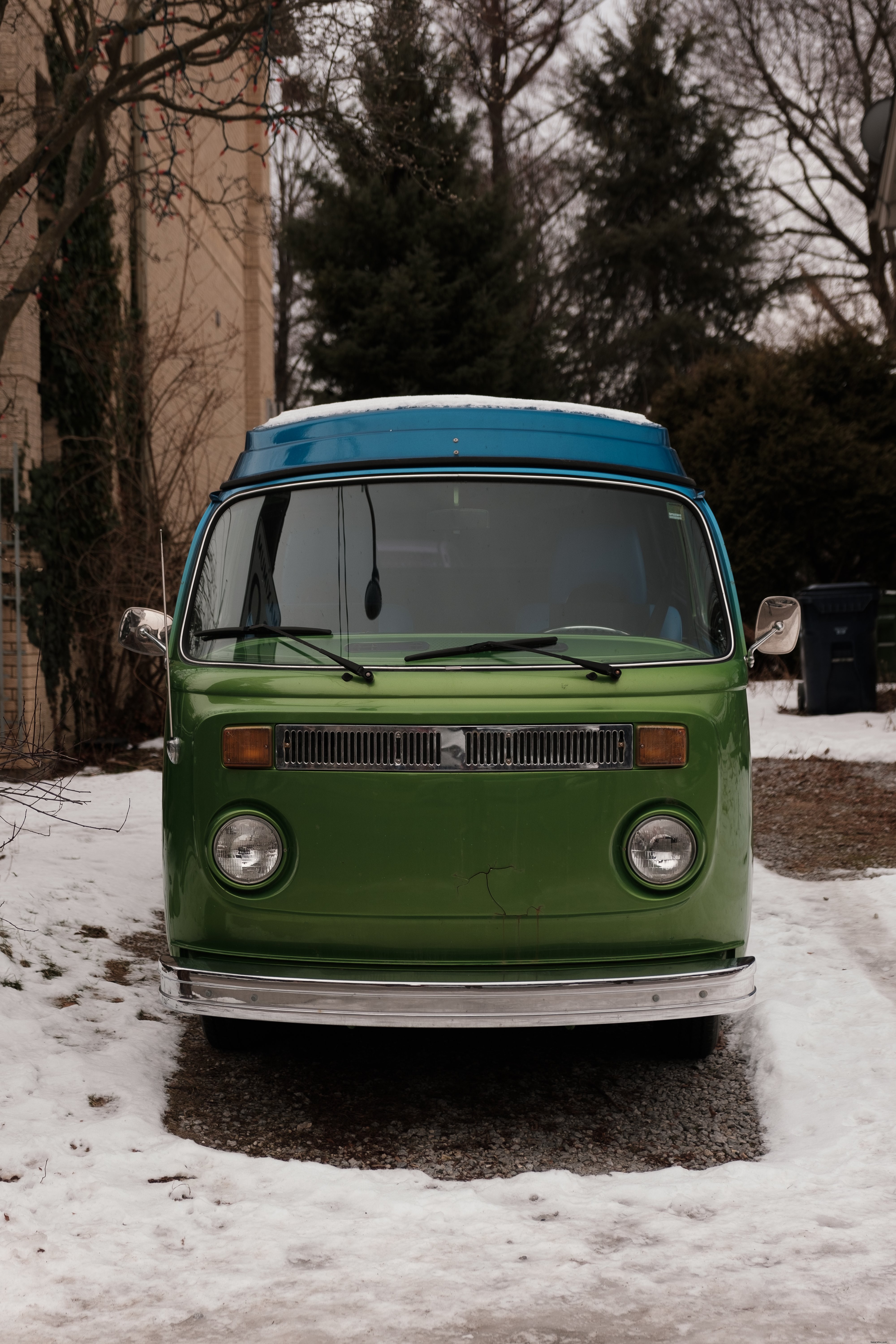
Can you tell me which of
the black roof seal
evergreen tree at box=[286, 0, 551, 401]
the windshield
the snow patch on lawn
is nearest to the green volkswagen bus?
the windshield

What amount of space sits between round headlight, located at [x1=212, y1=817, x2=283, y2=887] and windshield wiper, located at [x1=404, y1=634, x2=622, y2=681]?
0.67m

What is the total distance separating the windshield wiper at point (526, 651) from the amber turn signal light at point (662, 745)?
0.61ft

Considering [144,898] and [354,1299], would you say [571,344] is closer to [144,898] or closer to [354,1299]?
[144,898]

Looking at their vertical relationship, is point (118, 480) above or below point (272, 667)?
above

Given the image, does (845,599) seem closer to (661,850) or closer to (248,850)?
(661,850)

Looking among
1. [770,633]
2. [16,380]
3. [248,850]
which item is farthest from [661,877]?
[16,380]

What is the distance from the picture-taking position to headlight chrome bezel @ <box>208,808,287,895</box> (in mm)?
3762

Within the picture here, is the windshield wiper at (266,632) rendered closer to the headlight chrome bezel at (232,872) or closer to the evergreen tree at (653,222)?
the headlight chrome bezel at (232,872)

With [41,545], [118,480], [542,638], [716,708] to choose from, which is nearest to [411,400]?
[542,638]

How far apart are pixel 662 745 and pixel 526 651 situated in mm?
509

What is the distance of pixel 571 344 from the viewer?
30031 millimetres

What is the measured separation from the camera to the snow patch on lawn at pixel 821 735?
1130cm

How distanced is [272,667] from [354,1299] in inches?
70.4

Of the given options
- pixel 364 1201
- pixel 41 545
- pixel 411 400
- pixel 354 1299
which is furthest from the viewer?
pixel 41 545
